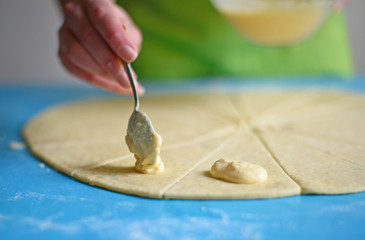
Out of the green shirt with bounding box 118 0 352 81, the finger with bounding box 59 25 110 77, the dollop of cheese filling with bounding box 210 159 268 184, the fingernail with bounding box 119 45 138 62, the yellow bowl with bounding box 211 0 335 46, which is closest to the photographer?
the dollop of cheese filling with bounding box 210 159 268 184

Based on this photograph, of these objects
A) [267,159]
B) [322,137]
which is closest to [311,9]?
[322,137]

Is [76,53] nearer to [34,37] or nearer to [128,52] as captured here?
[128,52]

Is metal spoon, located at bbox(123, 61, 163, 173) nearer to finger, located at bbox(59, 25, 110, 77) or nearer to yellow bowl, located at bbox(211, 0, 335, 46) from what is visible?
finger, located at bbox(59, 25, 110, 77)

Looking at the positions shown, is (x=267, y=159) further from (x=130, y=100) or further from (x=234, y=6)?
(x=130, y=100)

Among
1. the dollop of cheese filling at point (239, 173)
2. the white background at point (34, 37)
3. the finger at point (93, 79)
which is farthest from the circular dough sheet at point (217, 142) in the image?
the white background at point (34, 37)

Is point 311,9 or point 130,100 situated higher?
point 311,9

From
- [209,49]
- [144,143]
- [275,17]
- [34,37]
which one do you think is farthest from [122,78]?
[34,37]

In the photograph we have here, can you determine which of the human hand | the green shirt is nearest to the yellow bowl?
the green shirt

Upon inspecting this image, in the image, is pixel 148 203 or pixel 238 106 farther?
pixel 238 106
